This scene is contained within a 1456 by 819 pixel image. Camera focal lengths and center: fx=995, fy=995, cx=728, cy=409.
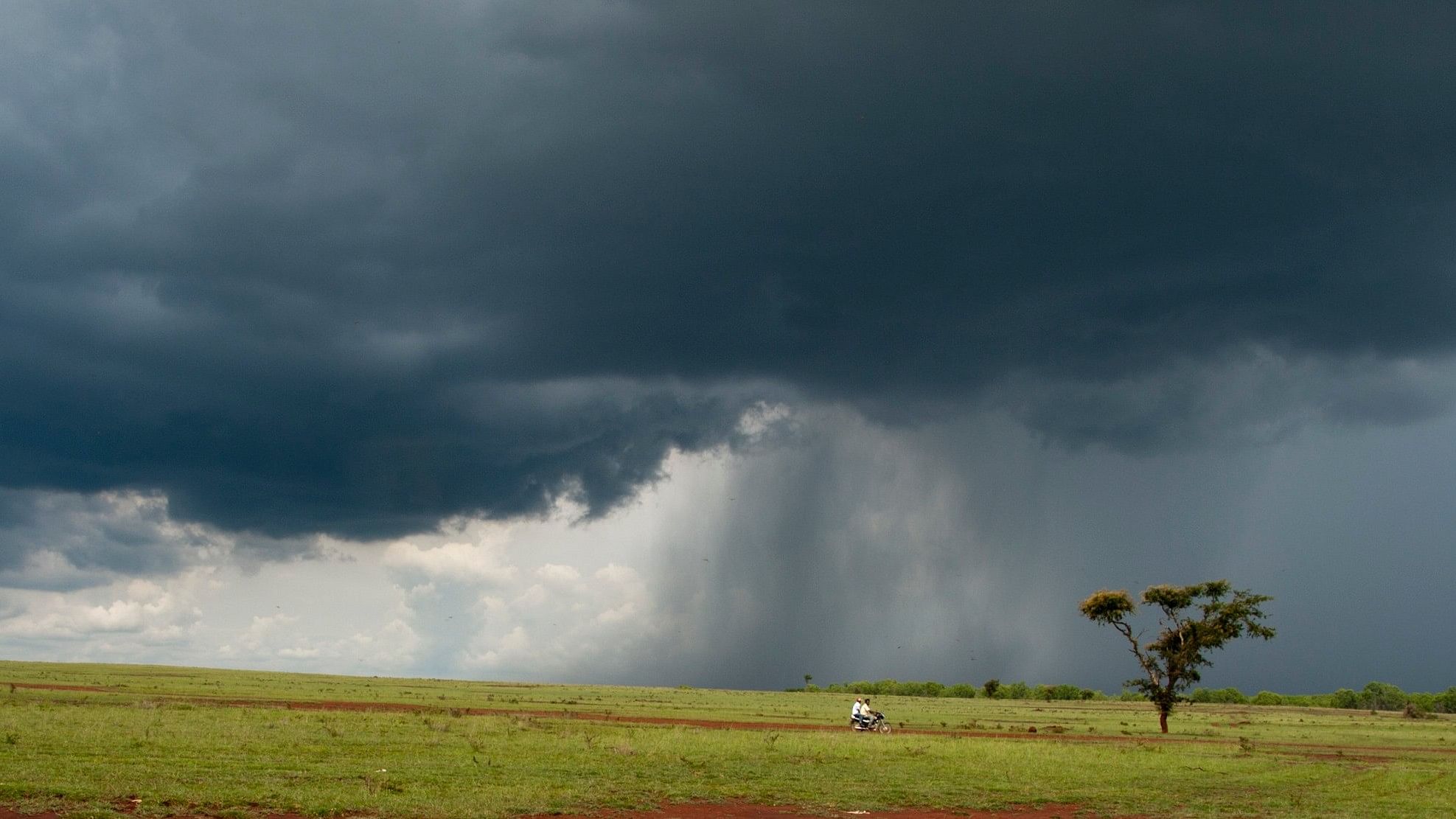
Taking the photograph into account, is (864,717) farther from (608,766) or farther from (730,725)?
(608,766)

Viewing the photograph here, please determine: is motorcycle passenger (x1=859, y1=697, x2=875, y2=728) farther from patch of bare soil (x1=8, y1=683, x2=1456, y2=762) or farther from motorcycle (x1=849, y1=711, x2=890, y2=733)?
patch of bare soil (x1=8, y1=683, x2=1456, y2=762)

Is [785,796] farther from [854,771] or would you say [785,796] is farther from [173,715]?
[173,715]

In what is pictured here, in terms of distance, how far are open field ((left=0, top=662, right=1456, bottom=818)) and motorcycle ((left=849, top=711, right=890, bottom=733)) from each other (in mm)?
1677

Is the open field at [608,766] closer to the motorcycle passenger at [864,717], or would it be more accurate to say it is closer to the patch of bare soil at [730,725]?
the patch of bare soil at [730,725]

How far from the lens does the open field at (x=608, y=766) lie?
2627 cm

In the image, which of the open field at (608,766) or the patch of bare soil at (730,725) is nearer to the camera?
the open field at (608,766)

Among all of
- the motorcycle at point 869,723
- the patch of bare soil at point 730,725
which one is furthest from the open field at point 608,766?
the motorcycle at point 869,723

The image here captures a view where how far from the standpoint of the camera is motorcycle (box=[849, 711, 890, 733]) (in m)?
63.2

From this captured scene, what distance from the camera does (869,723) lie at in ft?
209

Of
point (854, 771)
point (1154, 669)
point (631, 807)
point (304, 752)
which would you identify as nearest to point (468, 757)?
point (304, 752)

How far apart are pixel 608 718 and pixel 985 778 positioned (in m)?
37.6

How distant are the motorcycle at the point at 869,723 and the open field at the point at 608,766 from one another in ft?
5.50

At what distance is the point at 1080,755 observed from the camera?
4878 cm

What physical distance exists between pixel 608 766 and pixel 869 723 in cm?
3079
